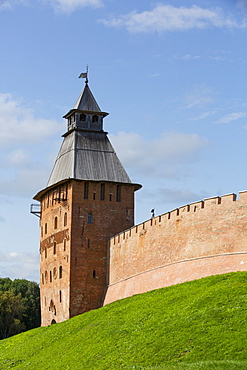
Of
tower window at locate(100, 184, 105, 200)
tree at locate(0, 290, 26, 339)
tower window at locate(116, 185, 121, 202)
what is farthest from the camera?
tree at locate(0, 290, 26, 339)

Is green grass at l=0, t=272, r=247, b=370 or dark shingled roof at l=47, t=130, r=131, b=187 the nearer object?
green grass at l=0, t=272, r=247, b=370

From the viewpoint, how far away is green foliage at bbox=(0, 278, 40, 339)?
58.6m

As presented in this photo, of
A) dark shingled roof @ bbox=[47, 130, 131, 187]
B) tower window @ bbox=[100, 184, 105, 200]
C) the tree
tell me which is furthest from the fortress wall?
the tree

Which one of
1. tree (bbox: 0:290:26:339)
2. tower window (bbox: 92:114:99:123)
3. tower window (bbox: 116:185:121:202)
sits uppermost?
tower window (bbox: 92:114:99:123)

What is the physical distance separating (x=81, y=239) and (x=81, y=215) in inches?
58.3

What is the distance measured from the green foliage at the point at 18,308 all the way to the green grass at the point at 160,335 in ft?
83.0

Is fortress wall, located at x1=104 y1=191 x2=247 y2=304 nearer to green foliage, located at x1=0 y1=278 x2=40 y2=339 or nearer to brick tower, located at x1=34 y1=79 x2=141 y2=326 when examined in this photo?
brick tower, located at x1=34 y1=79 x2=141 y2=326

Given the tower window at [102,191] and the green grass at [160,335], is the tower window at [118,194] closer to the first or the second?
the tower window at [102,191]

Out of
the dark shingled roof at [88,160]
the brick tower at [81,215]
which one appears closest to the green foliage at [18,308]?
the brick tower at [81,215]

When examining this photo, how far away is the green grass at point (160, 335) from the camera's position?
20.6m

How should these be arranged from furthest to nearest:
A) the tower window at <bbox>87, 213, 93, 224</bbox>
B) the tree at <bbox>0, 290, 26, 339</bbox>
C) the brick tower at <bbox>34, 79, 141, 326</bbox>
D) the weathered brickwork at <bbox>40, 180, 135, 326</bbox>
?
the tree at <bbox>0, 290, 26, 339</bbox> → the tower window at <bbox>87, 213, 93, 224</bbox> → the brick tower at <bbox>34, 79, 141, 326</bbox> → the weathered brickwork at <bbox>40, 180, 135, 326</bbox>

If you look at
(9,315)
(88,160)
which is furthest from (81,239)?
(9,315)

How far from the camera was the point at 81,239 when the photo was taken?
41562 mm

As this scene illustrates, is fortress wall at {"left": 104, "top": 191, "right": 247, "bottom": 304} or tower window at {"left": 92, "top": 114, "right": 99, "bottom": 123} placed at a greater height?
tower window at {"left": 92, "top": 114, "right": 99, "bottom": 123}
